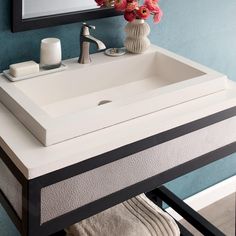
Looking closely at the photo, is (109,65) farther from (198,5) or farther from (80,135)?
(198,5)

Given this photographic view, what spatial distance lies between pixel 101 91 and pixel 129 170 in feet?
1.42

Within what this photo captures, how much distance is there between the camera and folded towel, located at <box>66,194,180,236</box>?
5.32 ft

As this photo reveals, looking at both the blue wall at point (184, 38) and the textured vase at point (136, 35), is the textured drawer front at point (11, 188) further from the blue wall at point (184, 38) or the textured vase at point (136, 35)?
→ the textured vase at point (136, 35)

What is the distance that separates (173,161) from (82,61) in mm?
504

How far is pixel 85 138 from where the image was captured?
135 cm

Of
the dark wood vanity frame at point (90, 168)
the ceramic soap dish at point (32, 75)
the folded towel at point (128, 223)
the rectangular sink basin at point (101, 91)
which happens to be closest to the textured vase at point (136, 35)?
the rectangular sink basin at point (101, 91)

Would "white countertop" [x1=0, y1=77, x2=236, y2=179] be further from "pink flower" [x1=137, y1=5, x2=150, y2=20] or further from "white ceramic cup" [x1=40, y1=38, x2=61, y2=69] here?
"pink flower" [x1=137, y1=5, x2=150, y2=20]

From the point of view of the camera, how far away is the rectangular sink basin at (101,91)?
1353mm

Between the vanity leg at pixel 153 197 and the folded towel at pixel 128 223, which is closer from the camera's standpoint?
the folded towel at pixel 128 223

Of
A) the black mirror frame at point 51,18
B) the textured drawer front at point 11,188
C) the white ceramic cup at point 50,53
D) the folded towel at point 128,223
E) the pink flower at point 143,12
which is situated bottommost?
the folded towel at point 128,223

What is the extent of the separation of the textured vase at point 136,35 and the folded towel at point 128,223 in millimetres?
606

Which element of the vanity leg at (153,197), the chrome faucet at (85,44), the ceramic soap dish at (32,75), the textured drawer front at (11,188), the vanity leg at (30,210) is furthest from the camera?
the vanity leg at (153,197)

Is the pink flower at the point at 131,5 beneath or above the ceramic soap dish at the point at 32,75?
above

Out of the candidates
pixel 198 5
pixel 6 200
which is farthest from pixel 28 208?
pixel 198 5
